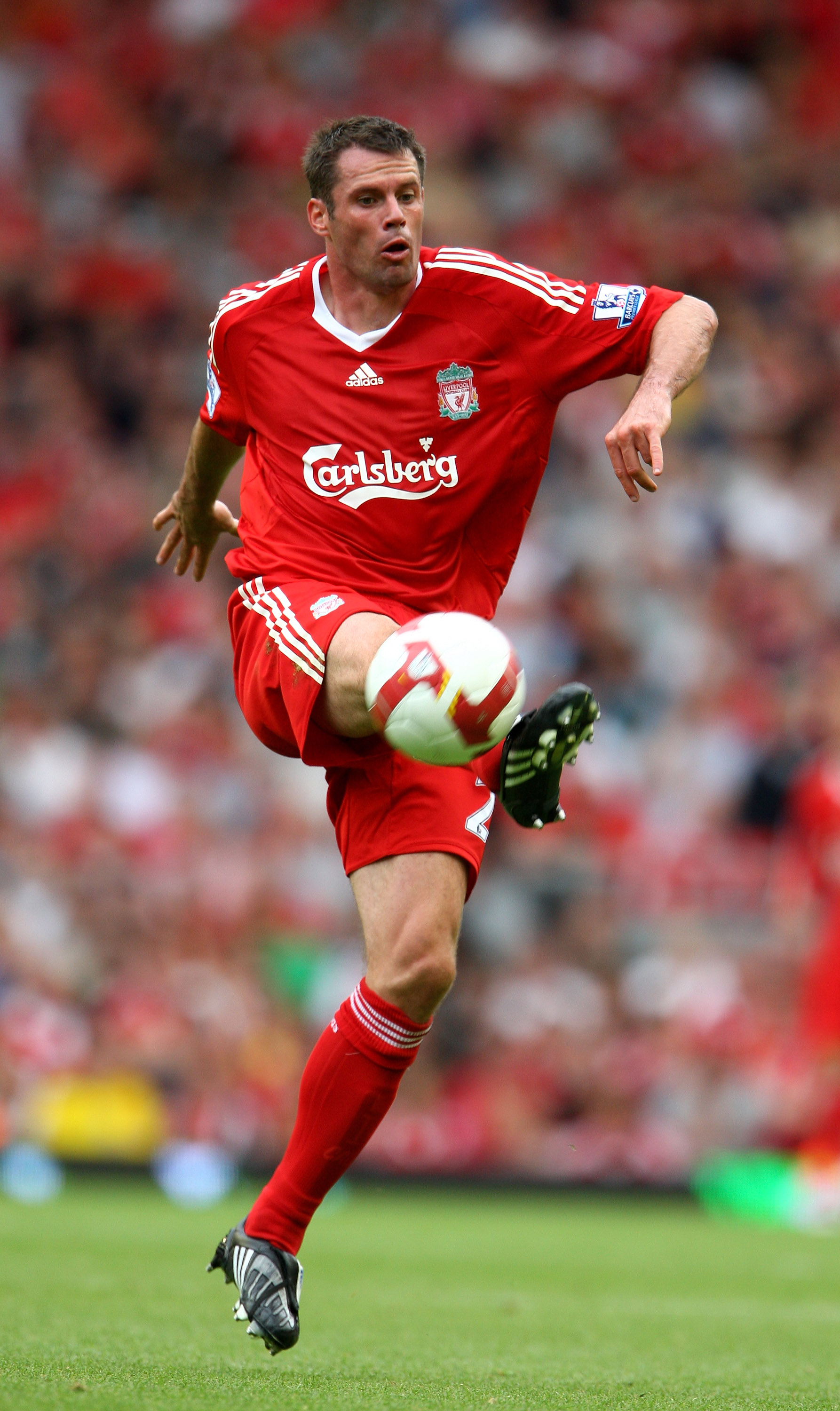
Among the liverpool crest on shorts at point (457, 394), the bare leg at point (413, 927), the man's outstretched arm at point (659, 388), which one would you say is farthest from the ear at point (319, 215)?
the bare leg at point (413, 927)

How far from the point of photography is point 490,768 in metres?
4.20

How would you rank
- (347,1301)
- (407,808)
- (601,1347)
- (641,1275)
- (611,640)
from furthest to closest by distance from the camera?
(611,640)
(641,1275)
(347,1301)
(601,1347)
(407,808)

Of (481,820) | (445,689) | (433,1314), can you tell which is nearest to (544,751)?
(481,820)

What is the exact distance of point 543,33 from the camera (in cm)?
1422

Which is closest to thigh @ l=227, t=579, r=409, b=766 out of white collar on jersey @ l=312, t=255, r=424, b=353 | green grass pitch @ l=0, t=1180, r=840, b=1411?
white collar on jersey @ l=312, t=255, r=424, b=353

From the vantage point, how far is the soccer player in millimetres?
3881

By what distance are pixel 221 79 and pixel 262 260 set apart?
1775 mm

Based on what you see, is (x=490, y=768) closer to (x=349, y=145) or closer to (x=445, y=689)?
(x=445, y=689)

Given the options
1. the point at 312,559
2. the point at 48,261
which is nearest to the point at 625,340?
the point at 312,559

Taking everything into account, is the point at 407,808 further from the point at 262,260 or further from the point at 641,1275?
the point at 262,260

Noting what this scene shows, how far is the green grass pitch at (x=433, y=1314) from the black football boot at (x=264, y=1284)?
10 centimetres

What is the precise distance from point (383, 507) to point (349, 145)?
82cm

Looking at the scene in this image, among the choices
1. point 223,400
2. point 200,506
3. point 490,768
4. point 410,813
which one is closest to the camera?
point 410,813

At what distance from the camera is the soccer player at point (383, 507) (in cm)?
388
